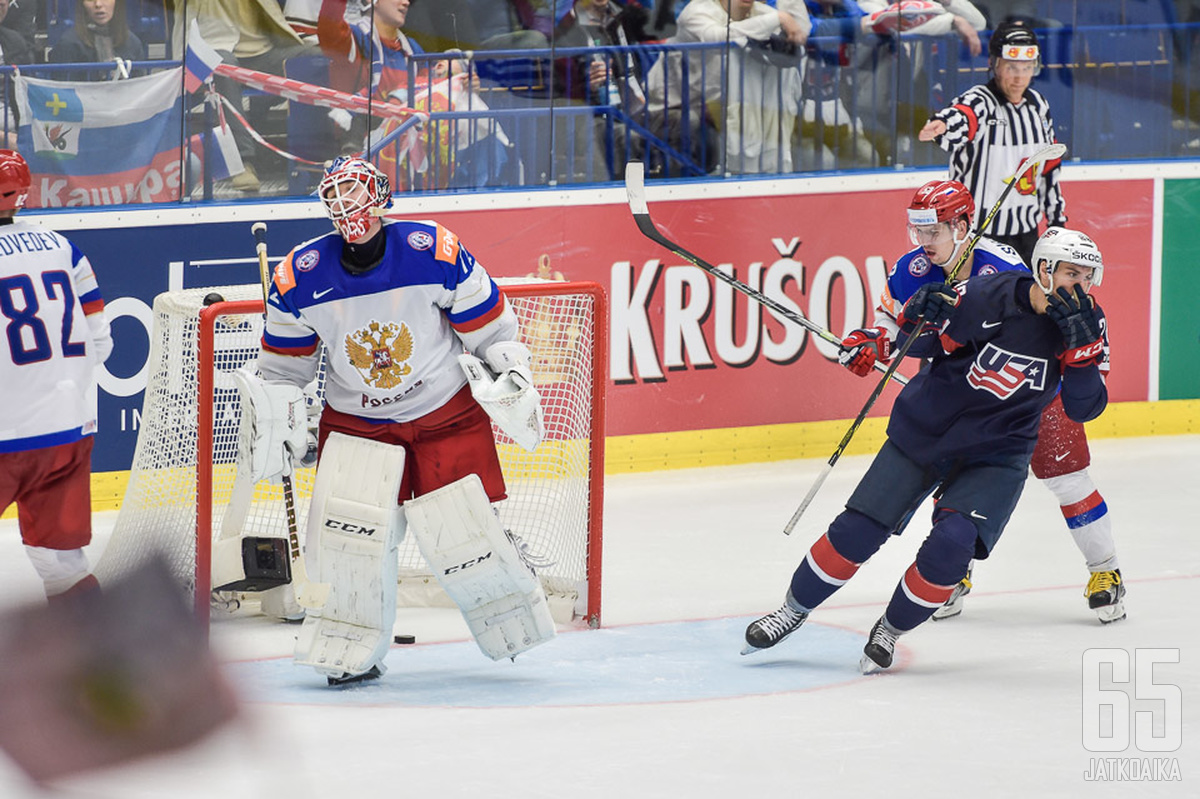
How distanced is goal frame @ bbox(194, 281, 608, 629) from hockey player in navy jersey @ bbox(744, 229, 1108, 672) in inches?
28.1

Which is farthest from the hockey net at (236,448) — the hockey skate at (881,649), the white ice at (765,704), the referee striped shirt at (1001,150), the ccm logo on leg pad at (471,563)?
the referee striped shirt at (1001,150)

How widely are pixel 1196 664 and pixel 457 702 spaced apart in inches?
69.5

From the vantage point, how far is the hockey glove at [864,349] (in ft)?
14.9

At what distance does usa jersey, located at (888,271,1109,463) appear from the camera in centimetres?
433

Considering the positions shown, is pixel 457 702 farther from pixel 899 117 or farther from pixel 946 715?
pixel 899 117

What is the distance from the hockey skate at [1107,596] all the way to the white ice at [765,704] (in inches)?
1.3

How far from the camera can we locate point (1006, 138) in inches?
262

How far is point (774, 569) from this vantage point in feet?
18.6

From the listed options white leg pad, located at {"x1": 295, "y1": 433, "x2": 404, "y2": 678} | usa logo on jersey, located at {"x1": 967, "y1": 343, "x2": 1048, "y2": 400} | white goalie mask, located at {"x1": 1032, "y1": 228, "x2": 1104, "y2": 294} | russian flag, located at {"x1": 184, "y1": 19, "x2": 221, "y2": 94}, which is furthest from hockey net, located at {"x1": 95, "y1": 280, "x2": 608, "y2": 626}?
russian flag, located at {"x1": 184, "y1": 19, "x2": 221, "y2": 94}

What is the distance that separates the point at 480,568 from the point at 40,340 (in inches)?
43.3

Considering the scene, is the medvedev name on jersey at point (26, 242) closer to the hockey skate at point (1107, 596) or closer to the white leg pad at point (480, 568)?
the white leg pad at point (480, 568)

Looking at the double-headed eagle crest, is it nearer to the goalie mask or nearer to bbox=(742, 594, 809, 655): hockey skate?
the goalie mask

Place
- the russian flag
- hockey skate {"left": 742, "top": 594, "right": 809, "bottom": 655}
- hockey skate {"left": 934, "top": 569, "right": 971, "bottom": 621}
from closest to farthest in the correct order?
hockey skate {"left": 742, "top": 594, "right": 809, "bottom": 655} < hockey skate {"left": 934, "top": 569, "right": 971, "bottom": 621} < the russian flag

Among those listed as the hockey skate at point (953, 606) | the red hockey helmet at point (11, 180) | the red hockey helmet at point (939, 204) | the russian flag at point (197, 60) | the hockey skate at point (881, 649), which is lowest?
the hockey skate at point (953, 606)
